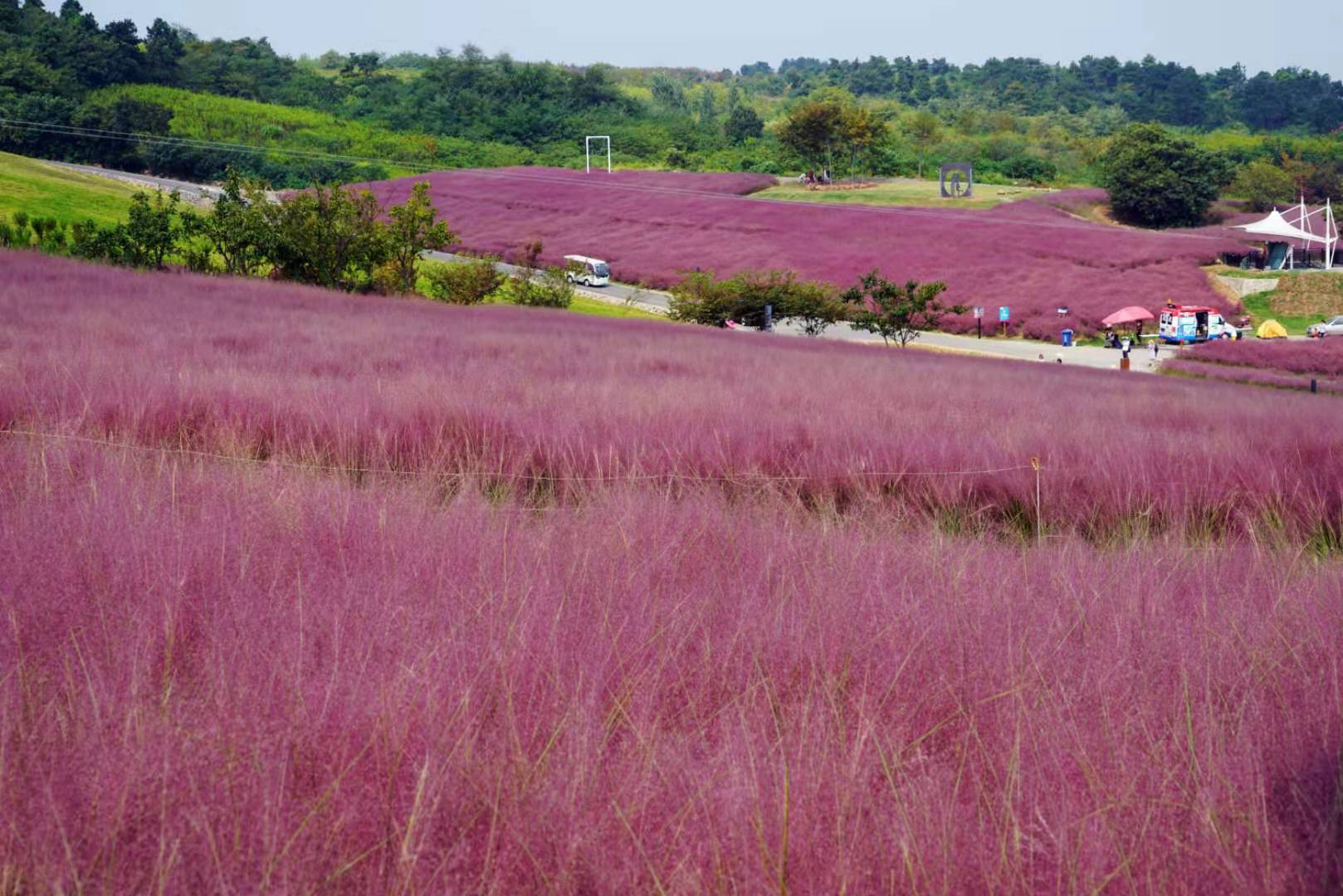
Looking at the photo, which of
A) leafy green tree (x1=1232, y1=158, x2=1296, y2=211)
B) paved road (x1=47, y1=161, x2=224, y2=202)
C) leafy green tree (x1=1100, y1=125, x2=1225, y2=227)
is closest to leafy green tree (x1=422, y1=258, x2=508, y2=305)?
paved road (x1=47, y1=161, x2=224, y2=202)

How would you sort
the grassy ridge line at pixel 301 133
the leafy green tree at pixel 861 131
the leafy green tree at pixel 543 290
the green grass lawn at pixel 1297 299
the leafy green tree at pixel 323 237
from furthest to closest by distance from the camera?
the grassy ridge line at pixel 301 133
the leafy green tree at pixel 861 131
the green grass lawn at pixel 1297 299
the leafy green tree at pixel 543 290
the leafy green tree at pixel 323 237

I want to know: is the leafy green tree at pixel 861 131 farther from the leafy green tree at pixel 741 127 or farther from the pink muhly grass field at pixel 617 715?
the pink muhly grass field at pixel 617 715

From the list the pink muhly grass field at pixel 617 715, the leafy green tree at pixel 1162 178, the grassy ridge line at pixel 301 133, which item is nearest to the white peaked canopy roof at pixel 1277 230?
the leafy green tree at pixel 1162 178

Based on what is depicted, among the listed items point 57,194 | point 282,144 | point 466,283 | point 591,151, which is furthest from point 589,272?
point 591,151

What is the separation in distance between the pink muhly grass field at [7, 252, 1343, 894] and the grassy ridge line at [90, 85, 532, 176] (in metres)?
72.5

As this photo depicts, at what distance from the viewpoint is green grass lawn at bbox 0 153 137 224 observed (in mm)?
30281

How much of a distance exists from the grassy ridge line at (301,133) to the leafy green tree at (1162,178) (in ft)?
142

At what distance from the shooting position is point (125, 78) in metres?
76.2

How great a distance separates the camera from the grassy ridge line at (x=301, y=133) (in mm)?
70875

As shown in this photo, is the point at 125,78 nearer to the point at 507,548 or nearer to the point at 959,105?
the point at 507,548

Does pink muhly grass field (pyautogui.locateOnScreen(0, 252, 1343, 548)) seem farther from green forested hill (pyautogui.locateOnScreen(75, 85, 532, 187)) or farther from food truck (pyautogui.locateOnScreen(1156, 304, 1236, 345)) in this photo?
green forested hill (pyautogui.locateOnScreen(75, 85, 532, 187))

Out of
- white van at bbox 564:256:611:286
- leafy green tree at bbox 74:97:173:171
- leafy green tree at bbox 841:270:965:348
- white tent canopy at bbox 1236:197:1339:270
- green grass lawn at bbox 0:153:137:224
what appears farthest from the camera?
leafy green tree at bbox 74:97:173:171

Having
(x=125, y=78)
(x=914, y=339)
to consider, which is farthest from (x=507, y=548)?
(x=125, y=78)

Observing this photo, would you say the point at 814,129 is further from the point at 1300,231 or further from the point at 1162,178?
the point at 1300,231
